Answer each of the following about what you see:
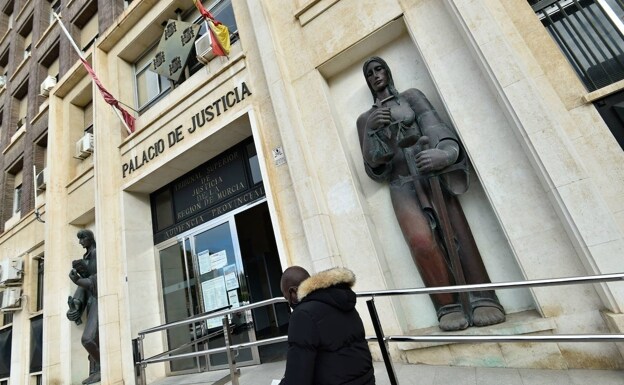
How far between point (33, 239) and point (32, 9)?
38.0 feet

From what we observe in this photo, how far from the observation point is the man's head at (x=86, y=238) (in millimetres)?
7297

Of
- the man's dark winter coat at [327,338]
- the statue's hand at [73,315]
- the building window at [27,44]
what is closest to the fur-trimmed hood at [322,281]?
the man's dark winter coat at [327,338]

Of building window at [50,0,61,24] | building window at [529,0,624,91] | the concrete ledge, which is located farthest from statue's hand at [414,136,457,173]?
building window at [50,0,61,24]

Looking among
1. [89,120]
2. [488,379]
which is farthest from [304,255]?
[89,120]

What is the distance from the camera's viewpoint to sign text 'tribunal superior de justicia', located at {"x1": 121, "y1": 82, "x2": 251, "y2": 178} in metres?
5.39

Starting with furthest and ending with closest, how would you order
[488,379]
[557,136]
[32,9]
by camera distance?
[32,9], [557,136], [488,379]

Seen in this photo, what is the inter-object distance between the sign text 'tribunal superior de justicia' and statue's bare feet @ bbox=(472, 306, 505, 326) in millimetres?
4517

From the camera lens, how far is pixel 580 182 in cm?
269

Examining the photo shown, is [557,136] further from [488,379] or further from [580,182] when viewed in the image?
[488,379]

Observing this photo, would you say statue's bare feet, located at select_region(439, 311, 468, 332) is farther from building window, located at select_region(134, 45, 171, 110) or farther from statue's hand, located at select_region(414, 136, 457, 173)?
building window, located at select_region(134, 45, 171, 110)

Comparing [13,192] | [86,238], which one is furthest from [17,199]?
[86,238]

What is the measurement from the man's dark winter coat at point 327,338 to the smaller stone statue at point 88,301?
7.10 m

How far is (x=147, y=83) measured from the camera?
8281 millimetres

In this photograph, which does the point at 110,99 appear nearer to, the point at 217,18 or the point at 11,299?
the point at 217,18
